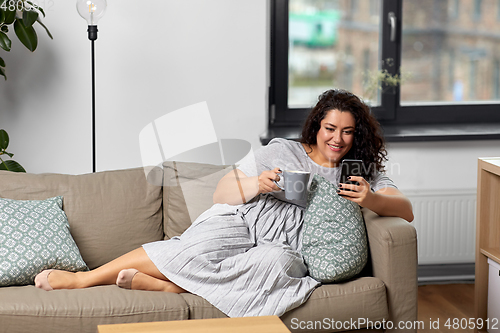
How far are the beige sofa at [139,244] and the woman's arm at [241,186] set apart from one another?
0.50 ft

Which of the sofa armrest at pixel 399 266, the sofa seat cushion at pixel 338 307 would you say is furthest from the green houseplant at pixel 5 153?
the sofa armrest at pixel 399 266

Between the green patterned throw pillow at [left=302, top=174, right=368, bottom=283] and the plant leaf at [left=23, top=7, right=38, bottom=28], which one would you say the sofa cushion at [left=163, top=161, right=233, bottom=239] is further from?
the plant leaf at [left=23, top=7, right=38, bottom=28]

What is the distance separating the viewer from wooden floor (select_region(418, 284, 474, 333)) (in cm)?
229

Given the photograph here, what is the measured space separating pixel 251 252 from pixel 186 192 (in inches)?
21.0

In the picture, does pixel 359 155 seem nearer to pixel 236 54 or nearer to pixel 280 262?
pixel 280 262

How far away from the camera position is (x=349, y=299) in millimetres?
1719

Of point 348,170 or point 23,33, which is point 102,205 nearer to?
point 23,33

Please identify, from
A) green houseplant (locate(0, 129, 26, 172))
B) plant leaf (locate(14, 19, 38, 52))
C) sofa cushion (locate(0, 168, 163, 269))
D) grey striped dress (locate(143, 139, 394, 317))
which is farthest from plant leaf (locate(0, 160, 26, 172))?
grey striped dress (locate(143, 139, 394, 317))

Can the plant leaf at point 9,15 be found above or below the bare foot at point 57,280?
above

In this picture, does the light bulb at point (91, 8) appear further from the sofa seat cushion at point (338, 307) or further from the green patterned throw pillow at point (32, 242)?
the sofa seat cushion at point (338, 307)

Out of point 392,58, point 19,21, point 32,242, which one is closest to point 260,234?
point 32,242

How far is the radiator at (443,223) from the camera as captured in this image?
2.75m

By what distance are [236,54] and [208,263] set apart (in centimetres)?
129


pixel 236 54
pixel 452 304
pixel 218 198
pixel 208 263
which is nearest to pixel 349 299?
pixel 208 263
